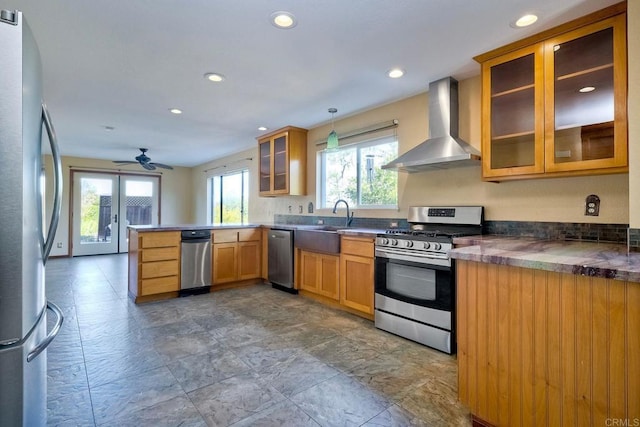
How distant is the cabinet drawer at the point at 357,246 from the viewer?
3.12 m

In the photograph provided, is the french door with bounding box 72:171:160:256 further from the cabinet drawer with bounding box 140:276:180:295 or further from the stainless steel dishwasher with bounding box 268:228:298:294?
the stainless steel dishwasher with bounding box 268:228:298:294

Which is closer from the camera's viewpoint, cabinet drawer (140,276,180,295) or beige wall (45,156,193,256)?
cabinet drawer (140,276,180,295)

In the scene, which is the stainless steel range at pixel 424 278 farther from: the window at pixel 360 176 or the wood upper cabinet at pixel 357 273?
the window at pixel 360 176

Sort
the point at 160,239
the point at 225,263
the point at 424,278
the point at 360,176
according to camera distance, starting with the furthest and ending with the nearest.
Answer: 1. the point at 225,263
2. the point at 360,176
3. the point at 160,239
4. the point at 424,278

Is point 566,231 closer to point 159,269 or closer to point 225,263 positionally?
point 225,263

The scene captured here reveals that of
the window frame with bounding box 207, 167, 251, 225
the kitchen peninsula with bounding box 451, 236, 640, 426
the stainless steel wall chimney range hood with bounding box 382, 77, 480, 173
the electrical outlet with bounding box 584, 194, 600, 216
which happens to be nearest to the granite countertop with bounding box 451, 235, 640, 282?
the kitchen peninsula with bounding box 451, 236, 640, 426

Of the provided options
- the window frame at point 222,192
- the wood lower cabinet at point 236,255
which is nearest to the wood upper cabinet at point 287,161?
the wood lower cabinet at point 236,255

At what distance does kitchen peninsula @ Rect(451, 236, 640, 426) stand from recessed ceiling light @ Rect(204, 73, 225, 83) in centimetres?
258

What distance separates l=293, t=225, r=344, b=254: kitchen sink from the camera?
11.4 ft

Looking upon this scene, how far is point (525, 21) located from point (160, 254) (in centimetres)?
415

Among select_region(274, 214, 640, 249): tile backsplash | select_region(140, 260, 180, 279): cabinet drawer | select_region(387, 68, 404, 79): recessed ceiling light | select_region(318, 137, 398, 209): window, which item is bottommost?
select_region(140, 260, 180, 279): cabinet drawer

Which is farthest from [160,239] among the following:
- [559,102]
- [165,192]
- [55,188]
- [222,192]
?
[165,192]

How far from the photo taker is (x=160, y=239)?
382 centimetres

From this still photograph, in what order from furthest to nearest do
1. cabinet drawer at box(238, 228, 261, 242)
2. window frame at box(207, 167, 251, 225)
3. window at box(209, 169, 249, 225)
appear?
1. window at box(209, 169, 249, 225)
2. window frame at box(207, 167, 251, 225)
3. cabinet drawer at box(238, 228, 261, 242)
